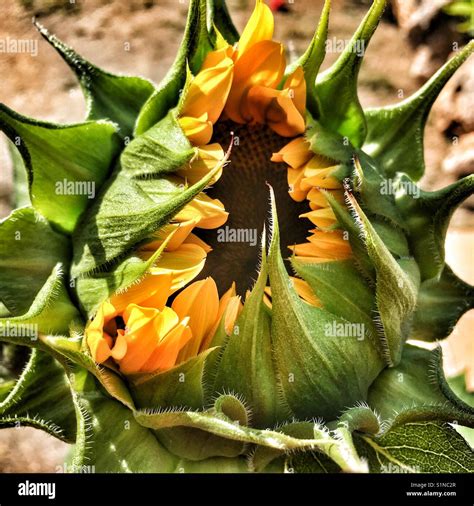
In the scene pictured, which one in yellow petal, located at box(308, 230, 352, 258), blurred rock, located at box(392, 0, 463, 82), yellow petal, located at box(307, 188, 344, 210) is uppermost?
blurred rock, located at box(392, 0, 463, 82)

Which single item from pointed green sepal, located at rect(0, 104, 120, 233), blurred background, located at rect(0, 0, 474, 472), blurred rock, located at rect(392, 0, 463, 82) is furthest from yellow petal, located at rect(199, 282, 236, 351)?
blurred rock, located at rect(392, 0, 463, 82)

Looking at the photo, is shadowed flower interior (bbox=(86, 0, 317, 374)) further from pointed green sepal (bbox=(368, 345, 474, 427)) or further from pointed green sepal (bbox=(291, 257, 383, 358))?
pointed green sepal (bbox=(368, 345, 474, 427))

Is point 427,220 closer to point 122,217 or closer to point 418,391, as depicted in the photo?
point 418,391

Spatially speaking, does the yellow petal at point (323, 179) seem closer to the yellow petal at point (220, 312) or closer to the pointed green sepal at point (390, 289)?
the pointed green sepal at point (390, 289)

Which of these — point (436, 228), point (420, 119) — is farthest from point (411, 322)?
point (420, 119)

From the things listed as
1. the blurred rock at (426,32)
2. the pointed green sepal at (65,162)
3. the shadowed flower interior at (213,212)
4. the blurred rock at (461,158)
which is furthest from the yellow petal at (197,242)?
the blurred rock at (426,32)

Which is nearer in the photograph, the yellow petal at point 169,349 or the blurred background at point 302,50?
the yellow petal at point 169,349
